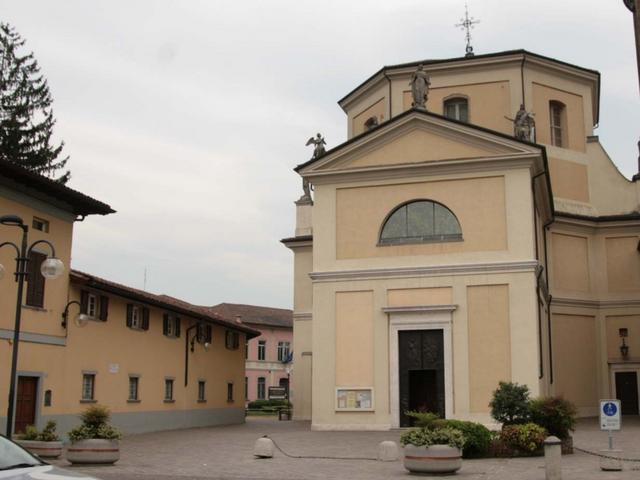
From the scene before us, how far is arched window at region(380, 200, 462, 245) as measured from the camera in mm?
27719

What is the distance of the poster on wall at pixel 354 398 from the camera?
27.2m

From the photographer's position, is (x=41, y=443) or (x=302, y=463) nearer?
(x=41, y=443)

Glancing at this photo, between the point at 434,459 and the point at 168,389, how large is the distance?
1765 centimetres

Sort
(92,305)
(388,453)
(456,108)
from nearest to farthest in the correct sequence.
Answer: (388,453) → (92,305) → (456,108)

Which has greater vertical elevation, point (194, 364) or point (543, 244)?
point (543, 244)

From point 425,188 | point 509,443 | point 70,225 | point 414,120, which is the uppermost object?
point 414,120

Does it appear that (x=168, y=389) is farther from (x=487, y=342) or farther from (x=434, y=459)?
(x=434, y=459)

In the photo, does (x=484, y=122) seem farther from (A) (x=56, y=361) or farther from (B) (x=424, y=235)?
(A) (x=56, y=361)

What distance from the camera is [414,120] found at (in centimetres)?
2889

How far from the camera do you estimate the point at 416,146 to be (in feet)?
94.6

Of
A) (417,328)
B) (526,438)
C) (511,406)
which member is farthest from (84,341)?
(526,438)

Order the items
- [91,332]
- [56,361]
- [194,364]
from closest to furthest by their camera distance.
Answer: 1. [56,361]
2. [91,332]
3. [194,364]

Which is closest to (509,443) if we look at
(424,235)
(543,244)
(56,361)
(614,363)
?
(424,235)

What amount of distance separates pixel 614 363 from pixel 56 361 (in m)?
24.0
